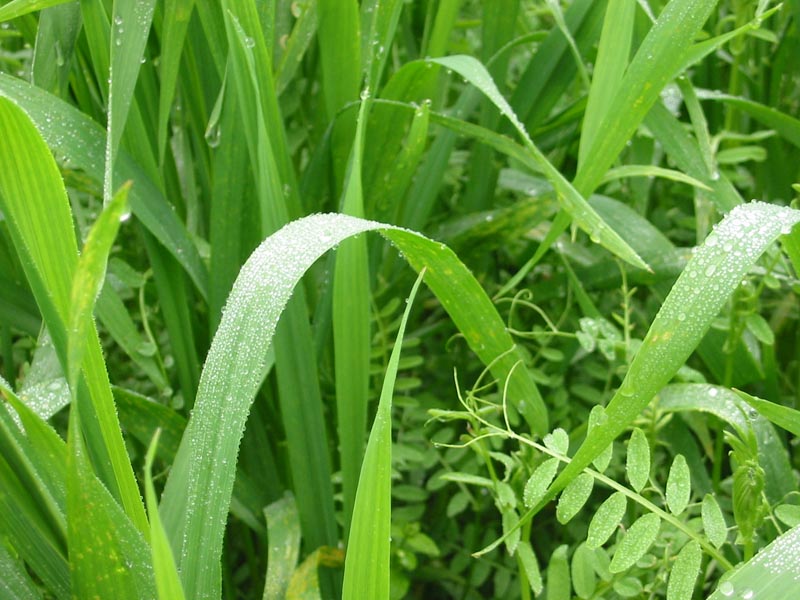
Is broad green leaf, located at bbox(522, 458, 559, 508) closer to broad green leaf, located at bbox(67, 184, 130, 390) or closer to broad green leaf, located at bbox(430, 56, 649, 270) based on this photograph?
broad green leaf, located at bbox(430, 56, 649, 270)

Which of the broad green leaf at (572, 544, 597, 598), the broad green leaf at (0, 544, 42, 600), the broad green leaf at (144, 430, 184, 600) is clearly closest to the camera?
the broad green leaf at (144, 430, 184, 600)

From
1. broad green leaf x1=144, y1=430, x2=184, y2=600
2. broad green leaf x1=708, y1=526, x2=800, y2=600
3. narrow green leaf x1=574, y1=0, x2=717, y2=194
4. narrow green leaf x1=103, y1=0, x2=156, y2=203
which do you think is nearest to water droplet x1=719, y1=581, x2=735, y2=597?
broad green leaf x1=708, y1=526, x2=800, y2=600

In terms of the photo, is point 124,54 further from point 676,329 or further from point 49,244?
point 676,329

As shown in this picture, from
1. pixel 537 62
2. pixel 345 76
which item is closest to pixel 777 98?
pixel 537 62

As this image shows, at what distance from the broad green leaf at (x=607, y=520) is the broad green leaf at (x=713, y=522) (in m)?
0.06

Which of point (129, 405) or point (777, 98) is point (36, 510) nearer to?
point (129, 405)

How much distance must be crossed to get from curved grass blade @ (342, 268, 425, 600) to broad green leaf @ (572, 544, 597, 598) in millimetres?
237

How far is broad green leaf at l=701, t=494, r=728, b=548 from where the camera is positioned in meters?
0.69

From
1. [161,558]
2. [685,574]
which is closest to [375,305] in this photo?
[685,574]

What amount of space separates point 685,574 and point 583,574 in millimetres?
128

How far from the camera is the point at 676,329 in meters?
0.67

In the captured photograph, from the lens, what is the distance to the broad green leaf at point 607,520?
27.0 inches

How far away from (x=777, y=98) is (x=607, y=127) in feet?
1.64

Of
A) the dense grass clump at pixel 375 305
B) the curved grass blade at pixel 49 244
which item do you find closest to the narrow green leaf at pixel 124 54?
the dense grass clump at pixel 375 305
